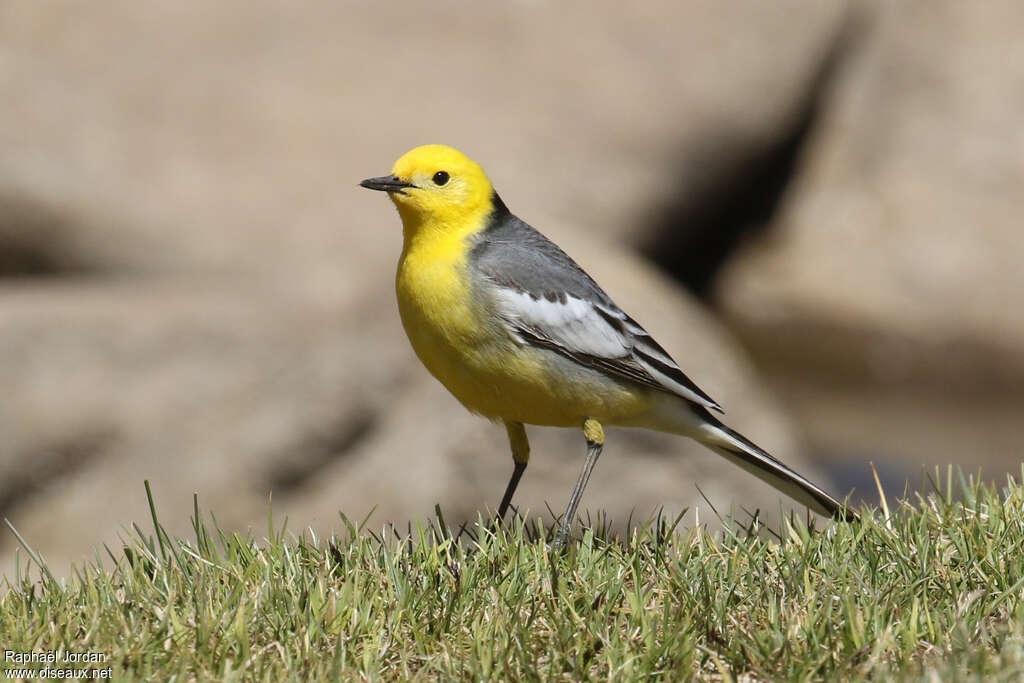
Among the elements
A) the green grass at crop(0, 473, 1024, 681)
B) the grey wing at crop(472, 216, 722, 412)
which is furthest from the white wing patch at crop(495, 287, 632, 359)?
the green grass at crop(0, 473, 1024, 681)

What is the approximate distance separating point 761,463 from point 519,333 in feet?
4.44

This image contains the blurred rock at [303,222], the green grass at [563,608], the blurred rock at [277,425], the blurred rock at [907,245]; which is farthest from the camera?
the blurred rock at [907,245]

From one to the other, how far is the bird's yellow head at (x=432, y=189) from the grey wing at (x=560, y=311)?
0.56ft

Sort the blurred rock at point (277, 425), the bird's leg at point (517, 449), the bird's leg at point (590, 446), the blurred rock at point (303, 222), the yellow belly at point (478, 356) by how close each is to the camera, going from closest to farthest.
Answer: the yellow belly at point (478, 356), the bird's leg at point (590, 446), the bird's leg at point (517, 449), the blurred rock at point (277, 425), the blurred rock at point (303, 222)

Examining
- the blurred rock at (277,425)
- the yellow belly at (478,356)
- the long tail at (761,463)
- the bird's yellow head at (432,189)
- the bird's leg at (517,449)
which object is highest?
the bird's yellow head at (432,189)


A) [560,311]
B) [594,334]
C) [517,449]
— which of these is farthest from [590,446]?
[560,311]

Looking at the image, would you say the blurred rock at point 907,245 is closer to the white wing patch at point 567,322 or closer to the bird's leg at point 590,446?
the bird's leg at point 590,446

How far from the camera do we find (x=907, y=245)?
554 inches

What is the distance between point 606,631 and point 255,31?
341 inches

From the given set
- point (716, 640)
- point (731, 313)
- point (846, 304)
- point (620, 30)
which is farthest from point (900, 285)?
point (716, 640)

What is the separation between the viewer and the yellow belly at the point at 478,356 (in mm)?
5445

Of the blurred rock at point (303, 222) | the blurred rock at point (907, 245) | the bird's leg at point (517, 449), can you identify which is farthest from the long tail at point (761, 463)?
the blurred rock at point (907, 245)

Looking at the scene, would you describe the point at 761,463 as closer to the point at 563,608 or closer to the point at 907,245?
the point at 563,608

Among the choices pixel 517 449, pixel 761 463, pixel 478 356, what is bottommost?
pixel 517 449
